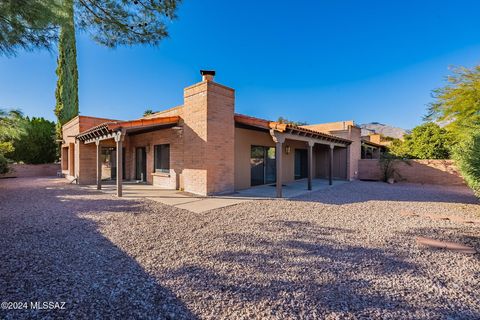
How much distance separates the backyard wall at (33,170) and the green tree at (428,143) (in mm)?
30779

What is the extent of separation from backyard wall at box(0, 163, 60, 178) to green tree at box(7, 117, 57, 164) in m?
0.93

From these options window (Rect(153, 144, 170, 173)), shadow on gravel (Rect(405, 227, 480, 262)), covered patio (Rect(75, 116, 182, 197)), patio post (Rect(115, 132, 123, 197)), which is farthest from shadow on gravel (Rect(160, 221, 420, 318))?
window (Rect(153, 144, 170, 173))

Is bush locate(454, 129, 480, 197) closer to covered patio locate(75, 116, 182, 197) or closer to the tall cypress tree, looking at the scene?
covered patio locate(75, 116, 182, 197)

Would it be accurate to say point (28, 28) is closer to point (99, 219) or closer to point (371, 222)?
point (99, 219)

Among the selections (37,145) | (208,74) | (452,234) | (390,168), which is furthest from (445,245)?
(37,145)

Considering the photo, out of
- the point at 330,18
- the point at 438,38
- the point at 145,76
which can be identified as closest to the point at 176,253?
the point at 145,76

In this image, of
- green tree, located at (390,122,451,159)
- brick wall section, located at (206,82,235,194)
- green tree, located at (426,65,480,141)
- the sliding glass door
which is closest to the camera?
green tree, located at (426,65,480,141)

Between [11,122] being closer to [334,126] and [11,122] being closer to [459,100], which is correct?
[334,126]

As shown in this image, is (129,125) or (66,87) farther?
(66,87)

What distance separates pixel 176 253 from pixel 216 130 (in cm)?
648

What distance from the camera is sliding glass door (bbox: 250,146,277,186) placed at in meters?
12.0

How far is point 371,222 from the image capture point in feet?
19.6

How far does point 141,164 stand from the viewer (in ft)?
47.7

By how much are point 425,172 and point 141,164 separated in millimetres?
19112
